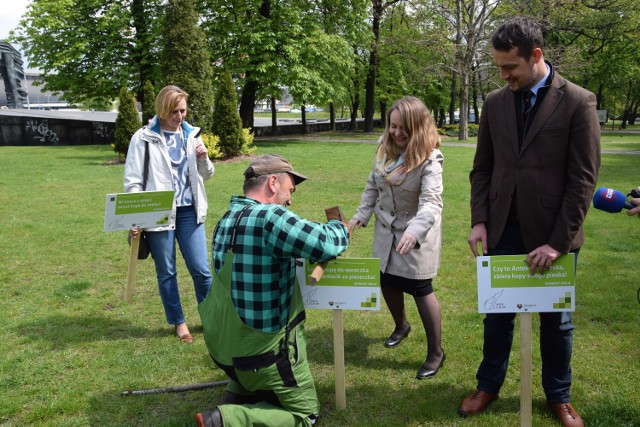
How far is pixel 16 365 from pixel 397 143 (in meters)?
3.32

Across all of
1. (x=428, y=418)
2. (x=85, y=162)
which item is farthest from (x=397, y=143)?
(x=85, y=162)

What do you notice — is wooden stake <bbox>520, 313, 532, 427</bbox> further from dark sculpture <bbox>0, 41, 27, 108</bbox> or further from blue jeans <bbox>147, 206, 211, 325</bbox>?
dark sculpture <bbox>0, 41, 27, 108</bbox>

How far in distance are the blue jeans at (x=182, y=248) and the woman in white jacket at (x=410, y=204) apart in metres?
1.39

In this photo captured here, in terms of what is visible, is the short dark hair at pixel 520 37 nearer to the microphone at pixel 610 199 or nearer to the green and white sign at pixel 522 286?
the microphone at pixel 610 199

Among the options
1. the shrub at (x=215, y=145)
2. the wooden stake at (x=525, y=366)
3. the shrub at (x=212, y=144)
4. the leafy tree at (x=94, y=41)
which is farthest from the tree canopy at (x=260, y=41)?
the wooden stake at (x=525, y=366)

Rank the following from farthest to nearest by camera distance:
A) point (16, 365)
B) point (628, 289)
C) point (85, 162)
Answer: point (85, 162) → point (628, 289) → point (16, 365)

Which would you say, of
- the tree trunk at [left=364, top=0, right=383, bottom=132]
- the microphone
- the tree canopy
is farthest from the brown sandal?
the tree trunk at [left=364, top=0, right=383, bottom=132]

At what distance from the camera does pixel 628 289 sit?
18.1 ft

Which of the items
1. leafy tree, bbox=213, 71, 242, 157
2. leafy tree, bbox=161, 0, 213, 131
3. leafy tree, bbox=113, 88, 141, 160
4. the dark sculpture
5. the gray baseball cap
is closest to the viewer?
the gray baseball cap

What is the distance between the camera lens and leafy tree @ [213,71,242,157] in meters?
17.8

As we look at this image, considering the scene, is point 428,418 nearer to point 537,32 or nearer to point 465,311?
point 465,311

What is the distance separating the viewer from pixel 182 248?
14.4 ft

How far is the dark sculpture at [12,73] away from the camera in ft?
108

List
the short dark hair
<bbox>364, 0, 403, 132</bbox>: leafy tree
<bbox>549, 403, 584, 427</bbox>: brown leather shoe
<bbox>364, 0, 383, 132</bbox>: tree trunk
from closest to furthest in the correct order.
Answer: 1. the short dark hair
2. <bbox>549, 403, 584, 427</bbox>: brown leather shoe
3. <bbox>364, 0, 403, 132</bbox>: leafy tree
4. <bbox>364, 0, 383, 132</bbox>: tree trunk
